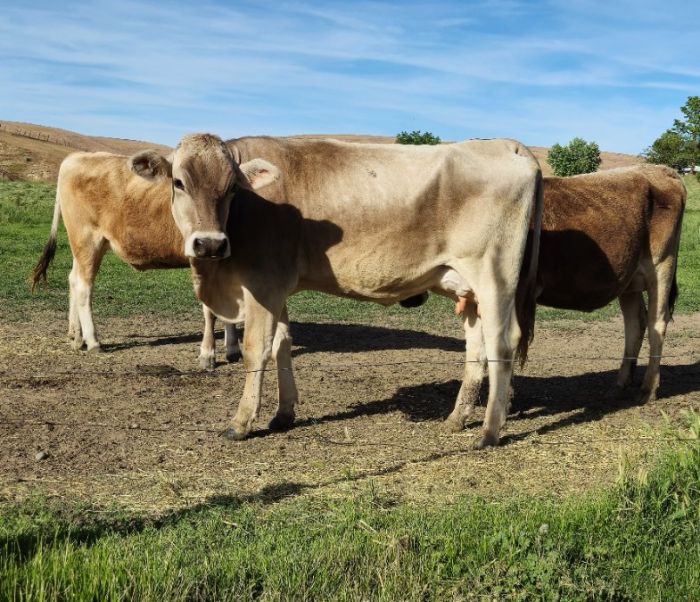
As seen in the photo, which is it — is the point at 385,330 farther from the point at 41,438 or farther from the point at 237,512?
the point at 237,512

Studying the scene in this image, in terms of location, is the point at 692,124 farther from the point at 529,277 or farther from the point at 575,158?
the point at 529,277

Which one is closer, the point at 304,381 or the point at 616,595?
the point at 616,595

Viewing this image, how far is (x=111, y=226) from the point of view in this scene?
35.1 feet

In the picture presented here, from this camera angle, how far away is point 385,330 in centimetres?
1251

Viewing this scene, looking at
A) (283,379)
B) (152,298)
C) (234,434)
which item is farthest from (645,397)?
(152,298)

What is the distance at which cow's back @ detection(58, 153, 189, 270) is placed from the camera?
1028 centimetres

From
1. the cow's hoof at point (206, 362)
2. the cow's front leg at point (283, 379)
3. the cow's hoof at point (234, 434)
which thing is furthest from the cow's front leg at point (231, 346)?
the cow's hoof at point (234, 434)

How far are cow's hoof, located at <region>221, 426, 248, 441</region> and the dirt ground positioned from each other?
2.2 inches

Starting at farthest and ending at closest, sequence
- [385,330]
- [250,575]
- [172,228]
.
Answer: [385,330], [172,228], [250,575]

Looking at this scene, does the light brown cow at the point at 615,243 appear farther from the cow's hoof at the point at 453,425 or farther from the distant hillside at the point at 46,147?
the distant hillside at the point at 46,147

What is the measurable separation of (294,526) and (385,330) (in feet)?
25.1

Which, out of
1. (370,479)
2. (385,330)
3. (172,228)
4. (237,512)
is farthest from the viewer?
(385,330)

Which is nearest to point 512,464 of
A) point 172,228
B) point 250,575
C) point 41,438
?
point 250,575

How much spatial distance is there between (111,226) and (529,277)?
5.41 metres
